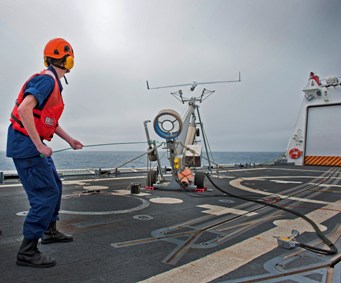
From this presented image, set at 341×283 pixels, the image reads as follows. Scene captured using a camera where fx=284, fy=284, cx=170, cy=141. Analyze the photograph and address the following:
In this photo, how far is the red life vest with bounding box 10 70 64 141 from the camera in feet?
8.71

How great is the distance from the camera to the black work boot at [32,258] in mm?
2492

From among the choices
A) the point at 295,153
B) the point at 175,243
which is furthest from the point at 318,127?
the point at 175,243

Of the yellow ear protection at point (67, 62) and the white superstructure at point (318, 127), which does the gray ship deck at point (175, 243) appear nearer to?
the yellow ear protection at point (67, 62)

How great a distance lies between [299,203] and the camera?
20.6 ft

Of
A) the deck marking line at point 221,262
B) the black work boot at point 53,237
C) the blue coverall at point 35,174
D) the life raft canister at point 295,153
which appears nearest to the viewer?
the deck marking line at point 221,262

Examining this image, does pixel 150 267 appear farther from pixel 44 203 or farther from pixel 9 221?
pixel 9 221

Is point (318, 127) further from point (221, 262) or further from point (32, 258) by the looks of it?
point (32, 258)

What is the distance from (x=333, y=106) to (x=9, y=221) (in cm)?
2203

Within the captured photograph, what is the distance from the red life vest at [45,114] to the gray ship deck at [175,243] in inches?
48.5

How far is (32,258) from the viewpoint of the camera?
253 cm

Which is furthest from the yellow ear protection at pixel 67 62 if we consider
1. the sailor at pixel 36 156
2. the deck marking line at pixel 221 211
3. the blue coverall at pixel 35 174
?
the deck marking line at pixel 221 211

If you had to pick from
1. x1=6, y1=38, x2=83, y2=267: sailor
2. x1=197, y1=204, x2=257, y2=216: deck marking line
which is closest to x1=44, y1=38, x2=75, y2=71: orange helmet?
x1=6, y1=38, x2=83, y2=267: sailor

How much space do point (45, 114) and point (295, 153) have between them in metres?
22.1

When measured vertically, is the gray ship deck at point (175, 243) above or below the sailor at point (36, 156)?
below
